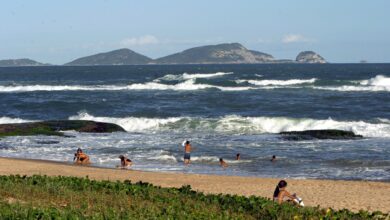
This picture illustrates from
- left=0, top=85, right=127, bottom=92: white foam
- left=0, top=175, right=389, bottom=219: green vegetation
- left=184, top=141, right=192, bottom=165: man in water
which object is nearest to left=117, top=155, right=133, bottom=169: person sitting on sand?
left=184, top=141, right=192, bottom=165: man in water

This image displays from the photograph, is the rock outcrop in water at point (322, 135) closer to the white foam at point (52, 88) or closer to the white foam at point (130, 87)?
the white foam at point (130, 87)

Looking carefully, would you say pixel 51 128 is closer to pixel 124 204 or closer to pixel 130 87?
pixel 124 204

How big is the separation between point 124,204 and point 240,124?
27836 mm

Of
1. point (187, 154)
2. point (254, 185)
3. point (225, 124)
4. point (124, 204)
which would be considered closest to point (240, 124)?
point (225, 124)

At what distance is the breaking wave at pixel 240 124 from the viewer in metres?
37.3

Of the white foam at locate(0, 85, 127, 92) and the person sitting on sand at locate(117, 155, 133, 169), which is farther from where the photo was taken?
the white foam at locate(0, 85, 127, 92)

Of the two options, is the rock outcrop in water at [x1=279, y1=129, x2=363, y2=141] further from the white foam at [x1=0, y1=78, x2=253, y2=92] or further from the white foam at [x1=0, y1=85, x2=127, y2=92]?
the white foam at [x1=0, y1=85, x2=127, y2=92]

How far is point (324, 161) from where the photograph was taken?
24.2m

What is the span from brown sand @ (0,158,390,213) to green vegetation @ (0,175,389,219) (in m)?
4.17

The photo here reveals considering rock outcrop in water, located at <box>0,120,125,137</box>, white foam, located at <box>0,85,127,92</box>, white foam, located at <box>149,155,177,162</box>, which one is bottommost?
white foam, located at <box>149,155,177,162</box>

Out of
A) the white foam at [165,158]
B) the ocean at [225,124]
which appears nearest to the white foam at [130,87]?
the ocean at [225,124]

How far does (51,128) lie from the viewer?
34.9 metres

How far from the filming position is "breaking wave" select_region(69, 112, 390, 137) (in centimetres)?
3731

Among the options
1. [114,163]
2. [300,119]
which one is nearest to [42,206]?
[114,163]
